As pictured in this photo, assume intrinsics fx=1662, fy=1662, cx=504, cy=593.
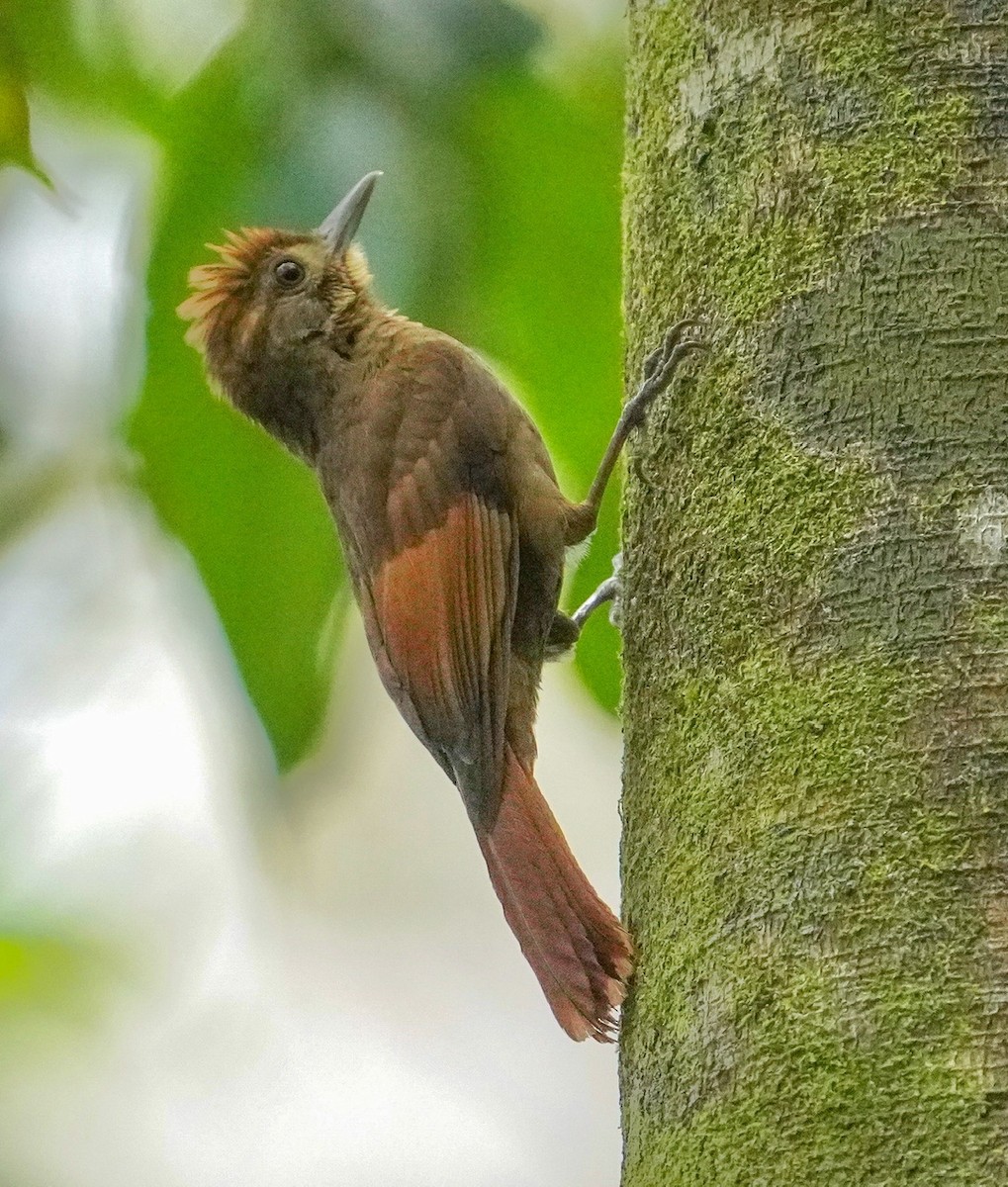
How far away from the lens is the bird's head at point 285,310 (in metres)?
3.04

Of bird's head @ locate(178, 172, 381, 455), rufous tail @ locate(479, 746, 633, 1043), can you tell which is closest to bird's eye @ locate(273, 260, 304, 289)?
bird's head @ locate(178, 172, 381, 455)

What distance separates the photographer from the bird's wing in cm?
234

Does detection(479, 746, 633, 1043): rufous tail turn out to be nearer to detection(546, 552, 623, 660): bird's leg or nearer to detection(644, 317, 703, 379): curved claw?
detection(546, 552, 623, 660): bird's leg

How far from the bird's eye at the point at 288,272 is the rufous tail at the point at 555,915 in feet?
4.10

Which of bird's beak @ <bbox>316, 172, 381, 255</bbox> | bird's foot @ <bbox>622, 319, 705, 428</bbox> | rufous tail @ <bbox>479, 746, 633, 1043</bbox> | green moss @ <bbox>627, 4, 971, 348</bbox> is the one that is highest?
bird's beak @ <bbox>316, 172, 381, 255</bbox>

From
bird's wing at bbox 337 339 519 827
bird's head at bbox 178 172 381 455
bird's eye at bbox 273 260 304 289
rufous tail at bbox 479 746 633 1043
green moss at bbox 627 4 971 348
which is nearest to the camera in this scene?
green moss at bbox 627 4 971 348

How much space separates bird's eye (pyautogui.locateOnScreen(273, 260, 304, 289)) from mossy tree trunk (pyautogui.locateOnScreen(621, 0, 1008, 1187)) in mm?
1407

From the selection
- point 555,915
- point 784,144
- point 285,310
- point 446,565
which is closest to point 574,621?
point 446,565

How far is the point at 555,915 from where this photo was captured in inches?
77.9

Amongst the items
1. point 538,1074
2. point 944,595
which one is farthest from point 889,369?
point 538,1074

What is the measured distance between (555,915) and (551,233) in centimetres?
93

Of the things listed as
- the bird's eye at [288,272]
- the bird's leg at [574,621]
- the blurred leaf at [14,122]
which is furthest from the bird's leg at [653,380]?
the bird's eye at [288,272]

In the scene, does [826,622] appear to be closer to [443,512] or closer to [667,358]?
[667,358]

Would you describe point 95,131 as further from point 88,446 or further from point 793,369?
point 793,369
